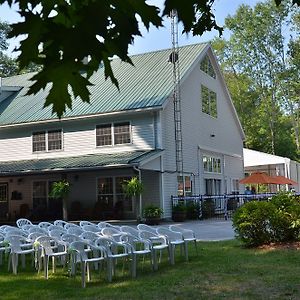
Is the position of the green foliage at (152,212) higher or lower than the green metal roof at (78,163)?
lower

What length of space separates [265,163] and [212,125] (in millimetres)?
9115

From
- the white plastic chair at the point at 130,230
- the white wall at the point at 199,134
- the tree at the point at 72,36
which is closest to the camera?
the tree at the point at 72,36

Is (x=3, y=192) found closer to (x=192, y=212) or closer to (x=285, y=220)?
(x=192, y=212)

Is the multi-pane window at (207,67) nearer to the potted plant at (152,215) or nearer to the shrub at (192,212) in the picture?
the shrub at (192,212)

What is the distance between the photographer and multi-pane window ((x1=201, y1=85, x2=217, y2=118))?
27969 millimetres

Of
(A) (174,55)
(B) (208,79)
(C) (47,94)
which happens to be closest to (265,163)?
(B) (208,79)

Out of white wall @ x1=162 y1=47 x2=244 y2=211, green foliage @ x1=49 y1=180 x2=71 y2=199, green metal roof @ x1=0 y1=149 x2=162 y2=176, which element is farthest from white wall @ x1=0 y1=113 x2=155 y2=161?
green foliage @ x1=49 y1=180 x2=71 y2=199

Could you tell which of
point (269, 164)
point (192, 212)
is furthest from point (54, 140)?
point (269, 164)

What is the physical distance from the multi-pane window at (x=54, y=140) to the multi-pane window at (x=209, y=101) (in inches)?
336

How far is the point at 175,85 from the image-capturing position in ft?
77.2

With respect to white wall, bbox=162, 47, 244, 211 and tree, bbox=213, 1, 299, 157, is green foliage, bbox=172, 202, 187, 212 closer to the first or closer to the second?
white wall, bbox=162, 47, 244, 211

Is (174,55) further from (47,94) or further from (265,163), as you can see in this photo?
(47,94)

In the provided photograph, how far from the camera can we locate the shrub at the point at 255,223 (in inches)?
452

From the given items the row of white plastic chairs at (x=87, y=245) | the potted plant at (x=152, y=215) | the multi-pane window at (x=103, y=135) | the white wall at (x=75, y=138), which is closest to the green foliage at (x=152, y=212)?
the potted plant at (x=152, y=215)
